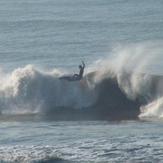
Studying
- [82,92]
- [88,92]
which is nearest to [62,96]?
[82,92]

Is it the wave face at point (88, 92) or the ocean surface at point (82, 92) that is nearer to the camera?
the ocean surface at point (82, 92)

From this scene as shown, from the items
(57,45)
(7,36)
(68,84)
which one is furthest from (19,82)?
(7,36)

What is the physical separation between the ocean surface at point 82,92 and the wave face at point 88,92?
1.9 inches

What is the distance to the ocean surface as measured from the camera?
3900cm

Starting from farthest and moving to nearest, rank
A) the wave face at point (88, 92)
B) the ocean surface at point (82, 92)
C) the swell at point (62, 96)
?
the swell at point (62, 96), the wave face at point (88, 92), the ocean surface at point (82, 92)

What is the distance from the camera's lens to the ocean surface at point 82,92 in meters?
39.0

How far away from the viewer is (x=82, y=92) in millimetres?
50656

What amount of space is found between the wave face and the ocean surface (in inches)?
1.9

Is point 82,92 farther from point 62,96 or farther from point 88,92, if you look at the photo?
point 62,96

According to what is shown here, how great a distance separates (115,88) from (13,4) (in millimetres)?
49573

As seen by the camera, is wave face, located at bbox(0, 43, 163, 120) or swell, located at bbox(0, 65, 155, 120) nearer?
wave face, located at bbox(0, 43, 163, 120)

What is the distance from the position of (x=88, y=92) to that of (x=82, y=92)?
0.29 metres

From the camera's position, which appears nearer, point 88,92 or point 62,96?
point 88,92

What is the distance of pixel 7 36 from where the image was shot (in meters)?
75.9
